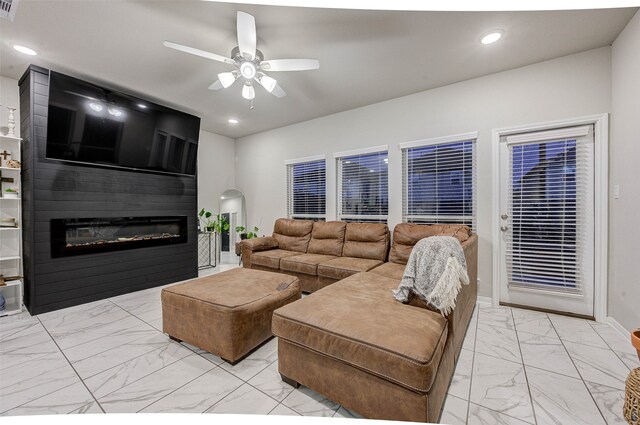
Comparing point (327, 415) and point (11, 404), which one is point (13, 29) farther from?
point (327, 415)

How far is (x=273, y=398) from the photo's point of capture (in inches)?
61.7

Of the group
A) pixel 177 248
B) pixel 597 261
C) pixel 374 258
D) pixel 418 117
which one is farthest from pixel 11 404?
pixel 597 261

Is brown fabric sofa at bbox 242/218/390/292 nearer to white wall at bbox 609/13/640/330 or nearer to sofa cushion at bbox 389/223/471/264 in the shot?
sofa cushion at bbox 389/223/471/264

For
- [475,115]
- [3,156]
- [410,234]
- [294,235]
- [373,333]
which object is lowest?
[373,333]

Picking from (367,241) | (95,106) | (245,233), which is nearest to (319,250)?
(367,241)

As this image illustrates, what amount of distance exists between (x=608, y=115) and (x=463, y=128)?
121 cm

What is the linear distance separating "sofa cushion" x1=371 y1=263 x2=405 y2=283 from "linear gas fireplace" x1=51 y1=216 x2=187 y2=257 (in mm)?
3139

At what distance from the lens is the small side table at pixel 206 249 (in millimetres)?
4988

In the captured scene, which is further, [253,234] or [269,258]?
[253,234]

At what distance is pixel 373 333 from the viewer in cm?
137

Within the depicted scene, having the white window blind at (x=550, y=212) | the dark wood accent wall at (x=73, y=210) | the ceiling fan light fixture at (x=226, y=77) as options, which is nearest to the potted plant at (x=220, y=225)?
the dark wood accent wall at (x=73, y=210)

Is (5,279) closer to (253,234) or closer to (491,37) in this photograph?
(253,234)

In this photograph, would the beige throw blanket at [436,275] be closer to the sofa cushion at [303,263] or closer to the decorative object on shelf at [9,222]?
the sofa cushion at [303,263]

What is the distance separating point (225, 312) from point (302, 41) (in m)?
2.39
